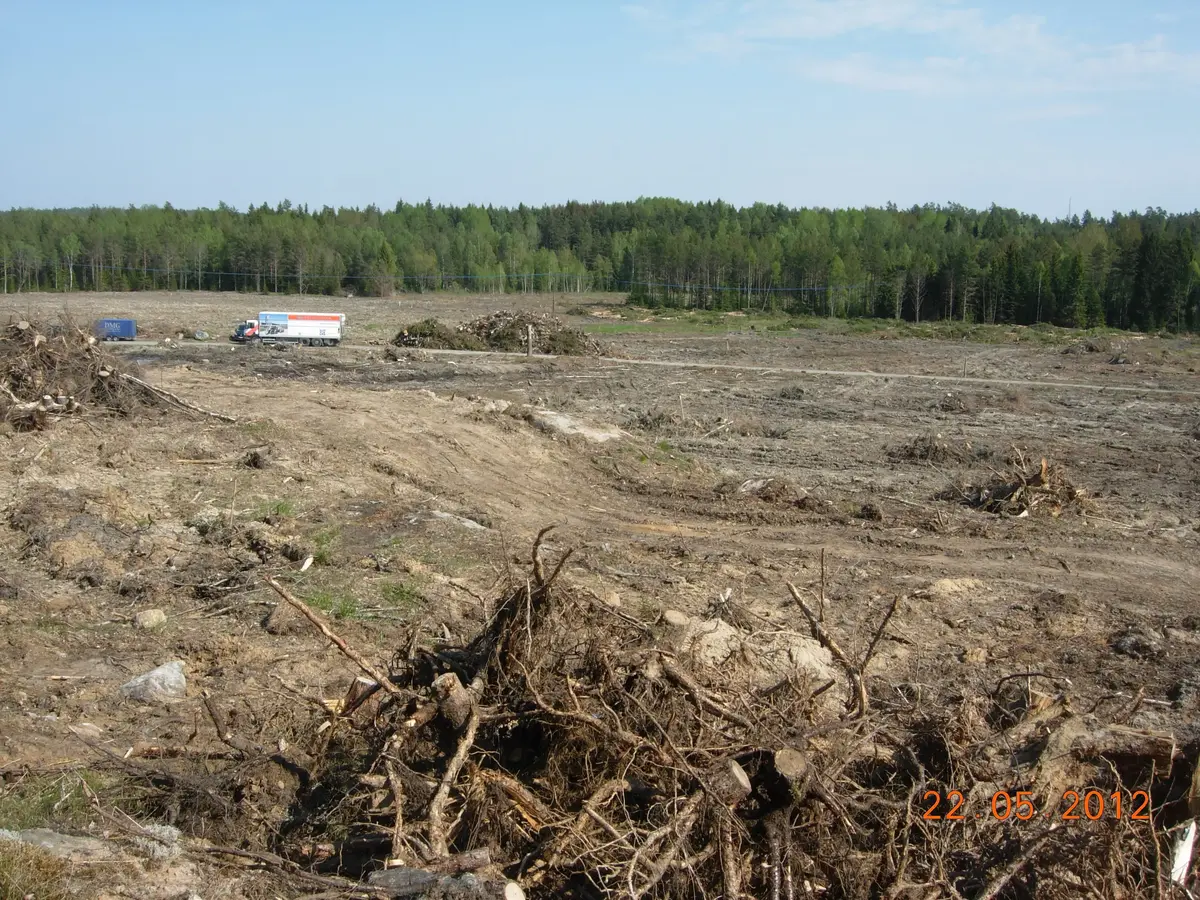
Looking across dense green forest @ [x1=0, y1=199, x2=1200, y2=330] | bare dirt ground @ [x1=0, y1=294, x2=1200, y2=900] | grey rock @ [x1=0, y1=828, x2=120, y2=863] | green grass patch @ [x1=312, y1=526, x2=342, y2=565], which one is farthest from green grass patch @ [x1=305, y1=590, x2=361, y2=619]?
dense green forest @ [x1=0, y1=199, x2=1200, y2=330]

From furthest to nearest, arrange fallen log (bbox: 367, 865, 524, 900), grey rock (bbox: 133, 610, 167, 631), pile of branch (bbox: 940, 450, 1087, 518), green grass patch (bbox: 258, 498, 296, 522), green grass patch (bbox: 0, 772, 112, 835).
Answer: pile of branch (bbox: 940, 450, 1087, 518), green grass patch (bbox: 258, 498, 296, 522), grey rock (bbox: 133, 610, 167, 631), green grass patch (bbox: 0, 772, 112, 835), fallen log (bbox: 367, 865, 524, 900)

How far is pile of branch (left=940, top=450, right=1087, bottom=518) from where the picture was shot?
560 inches

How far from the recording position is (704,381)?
30281 mm

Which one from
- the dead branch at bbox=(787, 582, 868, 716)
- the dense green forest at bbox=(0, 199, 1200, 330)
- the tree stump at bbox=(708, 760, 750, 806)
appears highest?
the dense green forest at bbox=(0, 199, 1200, 330)

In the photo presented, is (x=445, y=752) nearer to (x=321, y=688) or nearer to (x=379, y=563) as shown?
(x=321, y=688)

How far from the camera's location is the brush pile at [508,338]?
3691 cm

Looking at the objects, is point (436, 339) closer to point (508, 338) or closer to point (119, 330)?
point (508, 338)

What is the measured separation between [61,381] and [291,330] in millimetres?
21726

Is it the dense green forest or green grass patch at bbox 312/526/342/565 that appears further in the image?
the dense green forest

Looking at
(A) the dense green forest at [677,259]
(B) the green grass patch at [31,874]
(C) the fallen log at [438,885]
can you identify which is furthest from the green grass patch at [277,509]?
(A) the dense green forest at [677,259]

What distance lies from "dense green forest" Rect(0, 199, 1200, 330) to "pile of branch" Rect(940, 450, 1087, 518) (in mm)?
55566

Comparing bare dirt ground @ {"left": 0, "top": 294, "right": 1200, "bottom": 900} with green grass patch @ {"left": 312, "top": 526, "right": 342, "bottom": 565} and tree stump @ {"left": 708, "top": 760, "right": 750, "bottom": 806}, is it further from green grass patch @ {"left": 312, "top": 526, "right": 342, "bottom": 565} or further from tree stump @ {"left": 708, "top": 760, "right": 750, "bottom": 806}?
tree stump @ {"left": 708, "top": 760, "right": 750, "bottom": 806}

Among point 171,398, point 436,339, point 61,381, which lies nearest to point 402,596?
point 171,398
